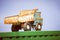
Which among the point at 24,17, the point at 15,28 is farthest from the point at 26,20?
the point at 15,28

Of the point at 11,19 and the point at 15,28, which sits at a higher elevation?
the point at 11,19

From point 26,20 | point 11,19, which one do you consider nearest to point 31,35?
point 26,20

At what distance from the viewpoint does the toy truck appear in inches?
89.0

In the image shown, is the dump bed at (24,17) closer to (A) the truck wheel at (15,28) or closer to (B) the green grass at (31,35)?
(A) the truck wheel at (15,28)

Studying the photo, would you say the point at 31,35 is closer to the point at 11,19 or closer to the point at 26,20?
the point at 26,20

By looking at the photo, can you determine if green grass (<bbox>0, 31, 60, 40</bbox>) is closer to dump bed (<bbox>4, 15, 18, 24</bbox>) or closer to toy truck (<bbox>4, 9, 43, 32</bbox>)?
toy truck (<bbox>4, 9, 43, 32</bbox>)

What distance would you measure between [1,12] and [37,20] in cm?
69

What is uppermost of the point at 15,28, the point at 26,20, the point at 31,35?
the point at 26,20

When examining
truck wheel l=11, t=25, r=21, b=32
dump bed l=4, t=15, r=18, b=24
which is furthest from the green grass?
dump bed l=4, t=15, r=18, b=24

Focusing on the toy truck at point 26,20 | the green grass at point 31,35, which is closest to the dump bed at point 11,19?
the toy truck at point 26,20

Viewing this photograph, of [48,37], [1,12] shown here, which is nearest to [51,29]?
[48,37]

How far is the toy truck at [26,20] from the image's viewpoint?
7.42 ft

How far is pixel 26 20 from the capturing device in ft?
7.50

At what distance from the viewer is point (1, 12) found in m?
2.27
